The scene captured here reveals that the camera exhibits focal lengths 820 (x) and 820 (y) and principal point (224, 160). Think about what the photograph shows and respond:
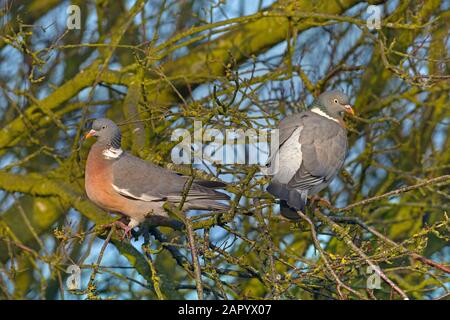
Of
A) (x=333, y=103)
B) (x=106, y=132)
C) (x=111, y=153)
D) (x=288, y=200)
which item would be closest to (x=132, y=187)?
(x=111, y=153)

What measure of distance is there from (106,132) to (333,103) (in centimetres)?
183

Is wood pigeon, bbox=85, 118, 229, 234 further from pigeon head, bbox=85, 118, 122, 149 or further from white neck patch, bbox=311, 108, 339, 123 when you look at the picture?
white neck patch, bbox=311, 108, 339, 123

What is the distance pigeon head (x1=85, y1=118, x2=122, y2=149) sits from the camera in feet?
20.4

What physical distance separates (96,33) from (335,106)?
8.56ft

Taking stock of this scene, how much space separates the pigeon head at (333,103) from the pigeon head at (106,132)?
1653 millimetres

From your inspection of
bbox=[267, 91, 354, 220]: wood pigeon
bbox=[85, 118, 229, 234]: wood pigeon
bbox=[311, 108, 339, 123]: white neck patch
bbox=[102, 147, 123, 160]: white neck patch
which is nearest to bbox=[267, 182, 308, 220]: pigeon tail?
bbox=[267, 91, 354, 220]: wood pigeon

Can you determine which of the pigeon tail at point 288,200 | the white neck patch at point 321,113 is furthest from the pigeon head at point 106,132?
the white neck patch at point 321,113

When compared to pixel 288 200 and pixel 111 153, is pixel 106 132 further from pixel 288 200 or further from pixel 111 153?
pixel 288 200

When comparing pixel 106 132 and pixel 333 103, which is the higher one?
pixel 333 103

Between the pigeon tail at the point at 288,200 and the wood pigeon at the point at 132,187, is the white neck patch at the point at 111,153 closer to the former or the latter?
the wood pigeon at the point at 132,187

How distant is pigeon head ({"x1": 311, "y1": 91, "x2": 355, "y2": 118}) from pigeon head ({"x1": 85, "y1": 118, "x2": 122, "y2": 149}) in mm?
1653

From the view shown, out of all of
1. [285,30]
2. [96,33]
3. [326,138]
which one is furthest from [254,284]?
[96,33]

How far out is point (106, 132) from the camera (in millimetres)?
6203

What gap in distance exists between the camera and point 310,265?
461 cm
